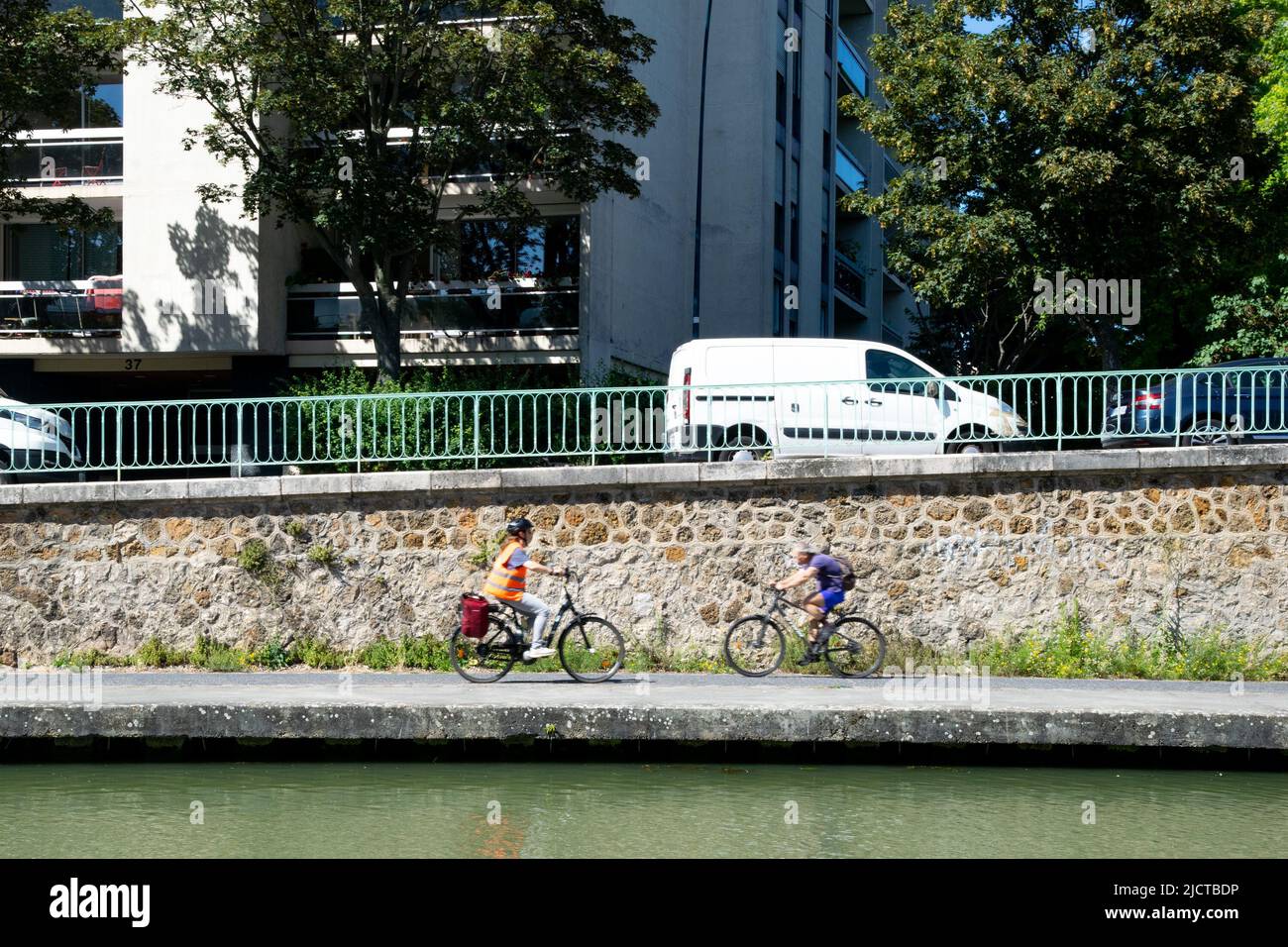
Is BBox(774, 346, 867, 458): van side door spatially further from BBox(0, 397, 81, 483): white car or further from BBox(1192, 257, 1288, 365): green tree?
BBox(1192, 257, 1288, 365): green tree

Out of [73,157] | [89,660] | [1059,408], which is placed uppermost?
[73,157]

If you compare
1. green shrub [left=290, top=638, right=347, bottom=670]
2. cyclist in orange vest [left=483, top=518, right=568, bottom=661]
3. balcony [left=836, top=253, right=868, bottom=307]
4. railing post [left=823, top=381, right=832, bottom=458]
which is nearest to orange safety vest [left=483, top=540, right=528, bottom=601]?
cyclist in orange vest [left=483, top=518, right=568, bottom=661]

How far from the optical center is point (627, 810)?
28.8ft

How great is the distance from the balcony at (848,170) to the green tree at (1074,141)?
45.6ft

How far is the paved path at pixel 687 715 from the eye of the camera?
389 inches

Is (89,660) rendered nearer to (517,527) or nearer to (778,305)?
(517,527)

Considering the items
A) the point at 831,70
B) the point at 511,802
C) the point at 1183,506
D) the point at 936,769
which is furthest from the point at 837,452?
the point at 831,70

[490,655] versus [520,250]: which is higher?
[520,250]

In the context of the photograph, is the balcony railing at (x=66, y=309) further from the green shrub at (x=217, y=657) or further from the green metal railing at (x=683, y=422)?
the green shrub at (x=217, y=657)

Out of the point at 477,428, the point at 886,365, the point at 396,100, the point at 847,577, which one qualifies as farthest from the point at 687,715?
the point at 396,100

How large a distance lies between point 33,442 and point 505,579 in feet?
21.5

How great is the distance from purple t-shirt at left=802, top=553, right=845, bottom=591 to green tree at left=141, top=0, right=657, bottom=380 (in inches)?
383

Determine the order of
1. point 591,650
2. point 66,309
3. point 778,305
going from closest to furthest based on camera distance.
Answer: point 591,650 < point 66,309 < point 778,305

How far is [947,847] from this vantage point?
7.84 metres
